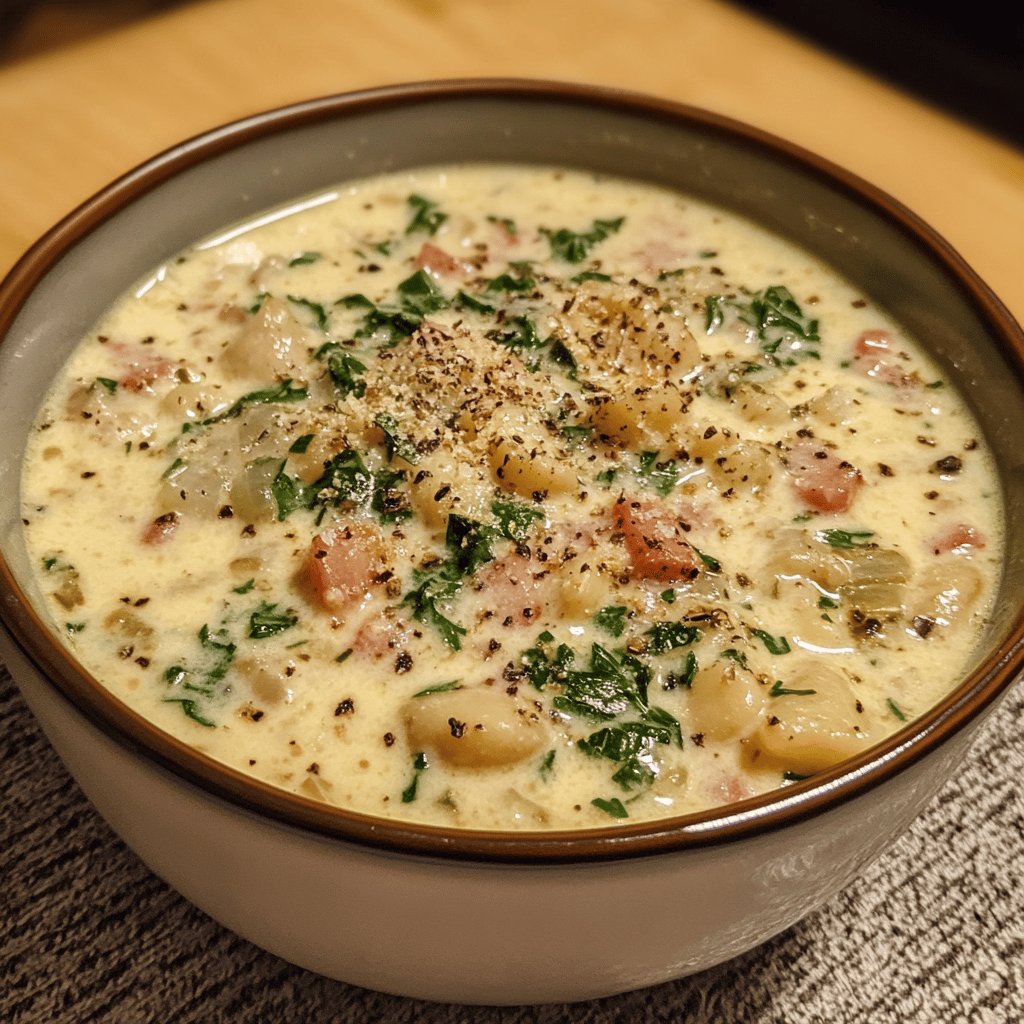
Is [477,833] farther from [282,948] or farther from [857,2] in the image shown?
[857,2]

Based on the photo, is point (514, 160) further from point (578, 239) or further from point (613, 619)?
point (613, 619)

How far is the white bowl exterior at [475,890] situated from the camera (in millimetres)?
1470

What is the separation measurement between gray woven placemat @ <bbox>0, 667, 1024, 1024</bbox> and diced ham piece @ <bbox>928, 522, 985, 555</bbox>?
20.3 inches

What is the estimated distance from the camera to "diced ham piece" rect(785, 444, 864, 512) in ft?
7.75

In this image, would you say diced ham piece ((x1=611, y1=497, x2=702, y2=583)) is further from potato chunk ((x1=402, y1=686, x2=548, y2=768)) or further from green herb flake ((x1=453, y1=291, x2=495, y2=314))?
green herb flake ((x1=453, y1=291, x2=495, y2=314))

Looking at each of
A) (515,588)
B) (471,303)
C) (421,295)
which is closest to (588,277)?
(471,303)

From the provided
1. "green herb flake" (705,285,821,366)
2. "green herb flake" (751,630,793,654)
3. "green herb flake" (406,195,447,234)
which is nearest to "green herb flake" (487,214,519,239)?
"green herb flake" (406,195,447,234)

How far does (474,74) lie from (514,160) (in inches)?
47.2

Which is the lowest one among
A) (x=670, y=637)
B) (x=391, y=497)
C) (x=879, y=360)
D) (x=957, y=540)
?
(x=391, y=497)

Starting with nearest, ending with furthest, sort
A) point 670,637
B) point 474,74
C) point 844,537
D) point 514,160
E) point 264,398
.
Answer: point 670,637, point 844,537, point 264,398, point 514,160, point 474,74

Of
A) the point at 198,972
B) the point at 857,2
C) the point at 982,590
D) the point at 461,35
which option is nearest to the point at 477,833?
the point at 198,972

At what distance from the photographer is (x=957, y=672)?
6.83ft

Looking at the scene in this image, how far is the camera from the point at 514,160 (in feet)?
10.5

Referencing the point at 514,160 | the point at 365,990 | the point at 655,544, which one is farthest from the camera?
the point at 514,160
